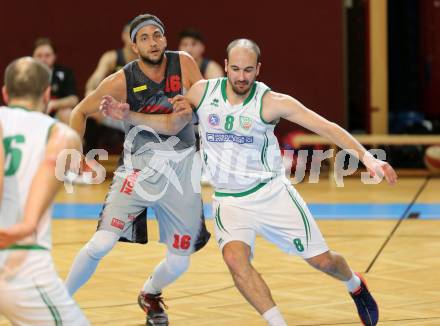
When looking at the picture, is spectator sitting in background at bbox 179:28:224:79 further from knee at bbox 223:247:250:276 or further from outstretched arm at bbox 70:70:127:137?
knee at bbox 223:247:250:276

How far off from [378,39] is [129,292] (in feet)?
28.9

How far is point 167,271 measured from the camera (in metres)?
6.84

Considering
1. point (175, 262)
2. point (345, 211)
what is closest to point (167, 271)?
point (175, 262)

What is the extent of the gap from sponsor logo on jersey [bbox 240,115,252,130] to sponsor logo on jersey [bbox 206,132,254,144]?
0.06 meters

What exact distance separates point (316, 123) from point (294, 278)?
2.45m

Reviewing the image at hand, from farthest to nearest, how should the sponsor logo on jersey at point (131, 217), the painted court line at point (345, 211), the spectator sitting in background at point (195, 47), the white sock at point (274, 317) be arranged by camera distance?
the spectator sitting in background at point (195, 47), the painted court line at point (345, 211), the sponsor logo on jersey at point (131, 217), the white sock at point (274, 317)

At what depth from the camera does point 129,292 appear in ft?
25.8

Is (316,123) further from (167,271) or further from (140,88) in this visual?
(167,271)

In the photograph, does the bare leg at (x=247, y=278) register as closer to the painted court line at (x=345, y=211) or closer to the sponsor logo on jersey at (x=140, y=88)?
the sponsor logo on jersey at (x=140, y=88)

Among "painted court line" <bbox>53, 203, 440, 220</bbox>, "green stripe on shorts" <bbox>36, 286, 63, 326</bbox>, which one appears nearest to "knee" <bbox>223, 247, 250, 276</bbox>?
"green stripe on shorts" <bbox>36, 286, 63, 326</bbox>

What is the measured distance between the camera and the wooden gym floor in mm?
7090

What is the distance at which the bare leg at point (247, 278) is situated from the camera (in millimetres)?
5938

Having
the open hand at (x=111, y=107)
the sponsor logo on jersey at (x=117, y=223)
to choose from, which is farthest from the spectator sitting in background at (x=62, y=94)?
the open hand at (x=111, y=107)

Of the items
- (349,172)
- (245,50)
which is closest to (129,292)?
(245,50)
